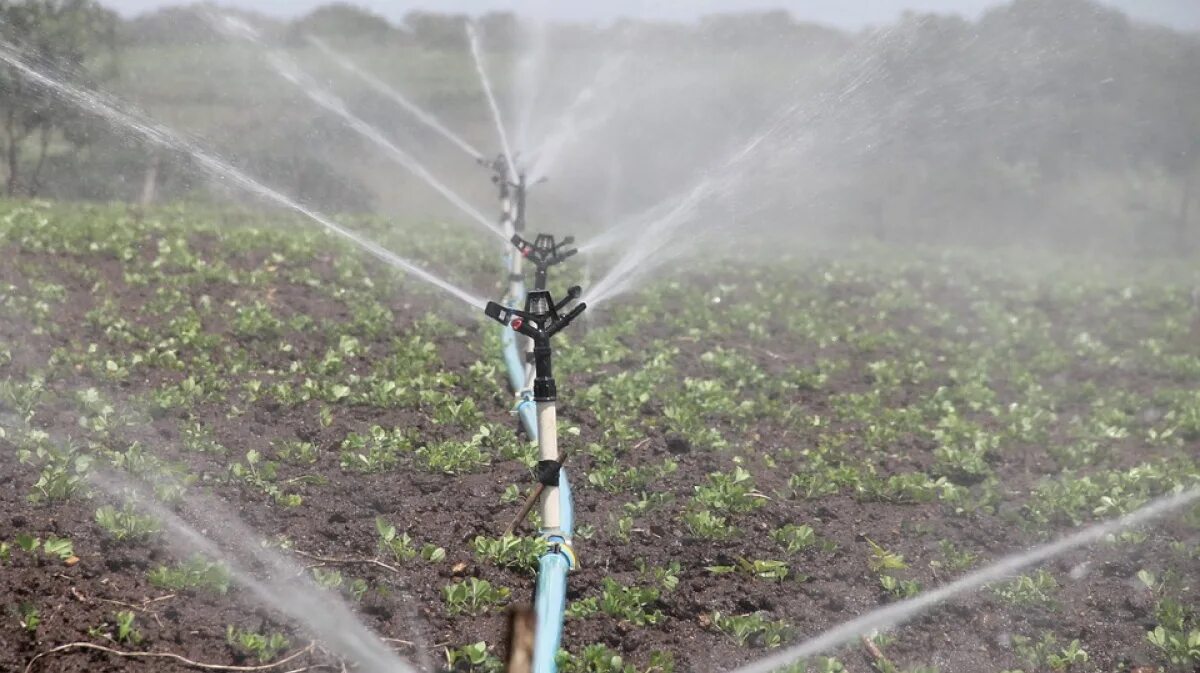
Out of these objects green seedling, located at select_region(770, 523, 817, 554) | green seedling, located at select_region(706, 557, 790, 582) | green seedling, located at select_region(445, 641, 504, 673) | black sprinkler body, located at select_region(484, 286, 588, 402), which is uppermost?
black sprinkler body, located at select_region(484, 286, 588, 402)

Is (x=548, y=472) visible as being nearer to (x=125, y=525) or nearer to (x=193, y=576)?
(x=193, y=576)

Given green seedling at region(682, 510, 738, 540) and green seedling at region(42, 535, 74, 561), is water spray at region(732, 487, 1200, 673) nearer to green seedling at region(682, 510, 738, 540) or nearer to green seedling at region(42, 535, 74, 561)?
green seedling at region(682, 510, 738, 540)

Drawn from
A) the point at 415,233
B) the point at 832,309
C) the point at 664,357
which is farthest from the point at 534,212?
the point at 664,357

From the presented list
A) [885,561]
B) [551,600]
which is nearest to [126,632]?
[551,600]

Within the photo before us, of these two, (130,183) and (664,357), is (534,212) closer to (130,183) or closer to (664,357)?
(130,183)

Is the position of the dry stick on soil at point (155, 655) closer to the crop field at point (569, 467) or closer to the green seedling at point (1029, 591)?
the crop field at point (569, 467)

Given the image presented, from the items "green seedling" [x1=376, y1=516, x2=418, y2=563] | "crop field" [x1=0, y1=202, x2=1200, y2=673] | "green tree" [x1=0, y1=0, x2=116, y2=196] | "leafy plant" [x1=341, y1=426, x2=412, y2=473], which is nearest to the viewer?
"crop field" [x1=0, y1=202, x2=1200, y2=673]

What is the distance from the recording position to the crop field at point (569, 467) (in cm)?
518

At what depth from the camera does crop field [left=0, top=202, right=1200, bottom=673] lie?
5.18 m

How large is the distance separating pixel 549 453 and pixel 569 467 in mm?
2093

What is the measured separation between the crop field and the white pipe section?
1.59 ft

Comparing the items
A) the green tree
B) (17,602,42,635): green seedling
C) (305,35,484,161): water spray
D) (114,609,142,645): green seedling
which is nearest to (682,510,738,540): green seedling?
(114,609,142,645): green seedling

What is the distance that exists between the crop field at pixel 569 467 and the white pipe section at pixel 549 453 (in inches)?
19.0

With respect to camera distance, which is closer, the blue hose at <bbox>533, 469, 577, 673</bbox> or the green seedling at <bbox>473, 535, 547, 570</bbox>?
the blue hose at <bbox>533, 469, 577, 673</bbox>
